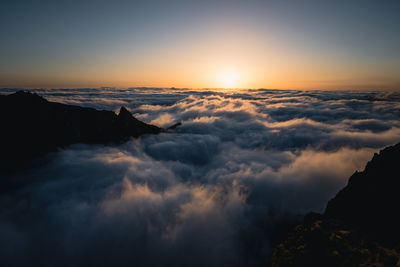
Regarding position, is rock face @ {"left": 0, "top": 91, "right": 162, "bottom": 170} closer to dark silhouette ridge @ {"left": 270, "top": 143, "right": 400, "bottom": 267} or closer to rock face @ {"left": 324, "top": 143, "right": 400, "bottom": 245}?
dark silhouette ridge @ {"left": 270, "top": 143, "right": 400, "bottom": 267}

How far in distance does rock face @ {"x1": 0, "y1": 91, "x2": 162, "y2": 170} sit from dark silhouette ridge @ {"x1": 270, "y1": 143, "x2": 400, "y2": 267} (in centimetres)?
2260

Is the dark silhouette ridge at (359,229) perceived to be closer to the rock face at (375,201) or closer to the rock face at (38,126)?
the rock face at (375,201)

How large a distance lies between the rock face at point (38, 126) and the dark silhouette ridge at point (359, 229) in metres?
22.6

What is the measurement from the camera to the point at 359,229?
6059 millimetres

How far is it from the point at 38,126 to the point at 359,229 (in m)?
25.1

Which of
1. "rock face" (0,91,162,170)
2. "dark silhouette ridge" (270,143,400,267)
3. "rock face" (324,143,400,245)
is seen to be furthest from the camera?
"rock face" (0,91,162,170)

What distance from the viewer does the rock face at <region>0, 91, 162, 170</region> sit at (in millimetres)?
15469

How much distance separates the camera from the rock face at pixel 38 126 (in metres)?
15.5

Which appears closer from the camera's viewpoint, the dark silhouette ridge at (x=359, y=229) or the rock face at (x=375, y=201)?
the dark silhouette ridge at (x=359, y=229)

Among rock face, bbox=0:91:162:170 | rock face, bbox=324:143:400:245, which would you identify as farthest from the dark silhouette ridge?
rock face, bbox=0:91:162:170

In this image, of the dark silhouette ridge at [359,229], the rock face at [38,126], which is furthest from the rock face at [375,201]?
the rock face at [38,126]

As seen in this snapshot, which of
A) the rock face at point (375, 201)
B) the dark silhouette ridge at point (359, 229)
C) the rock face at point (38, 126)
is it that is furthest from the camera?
the rock face at point (38, 126)

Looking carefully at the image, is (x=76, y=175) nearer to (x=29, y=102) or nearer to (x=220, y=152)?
(x=29, y=102)

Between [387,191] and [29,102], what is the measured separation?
1058 inches
